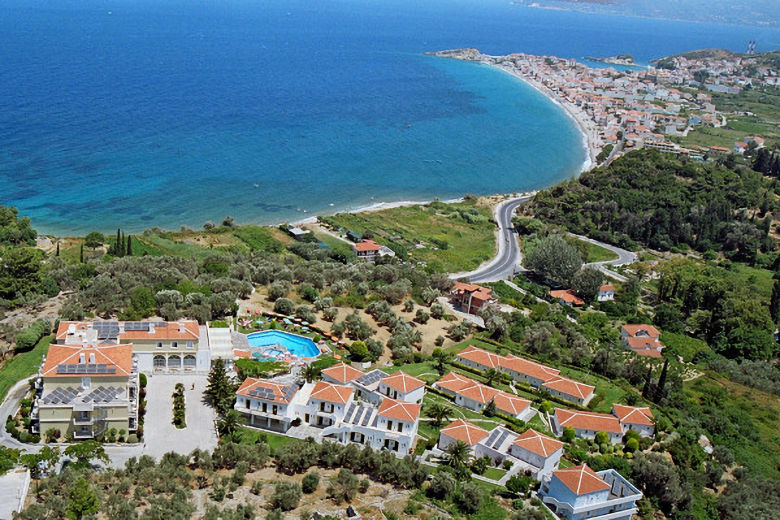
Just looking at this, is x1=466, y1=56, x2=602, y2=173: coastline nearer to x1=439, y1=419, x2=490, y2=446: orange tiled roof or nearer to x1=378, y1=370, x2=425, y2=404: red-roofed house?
x1=378, y1=370, x2=425, y2=404: red-roofed house

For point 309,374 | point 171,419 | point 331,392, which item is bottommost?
point 171,419

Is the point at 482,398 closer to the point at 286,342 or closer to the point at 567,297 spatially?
the point at 286,342

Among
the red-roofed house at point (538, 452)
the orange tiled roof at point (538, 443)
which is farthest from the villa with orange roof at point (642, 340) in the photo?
the red-roofed house at point (538, 452)

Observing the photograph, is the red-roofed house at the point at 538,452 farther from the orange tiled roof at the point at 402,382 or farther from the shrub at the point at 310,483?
the shrub at the point at 310,483

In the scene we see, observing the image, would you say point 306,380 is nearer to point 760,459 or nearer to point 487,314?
point 487,314

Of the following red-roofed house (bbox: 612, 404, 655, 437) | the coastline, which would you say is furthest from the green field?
the coastline

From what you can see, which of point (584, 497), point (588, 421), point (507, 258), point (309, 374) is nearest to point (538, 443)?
point (584, 497)
